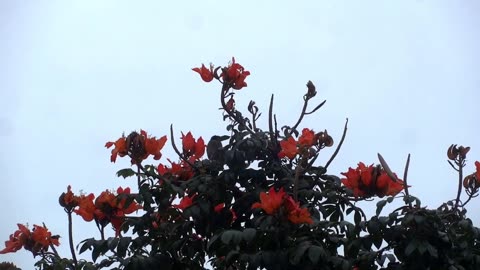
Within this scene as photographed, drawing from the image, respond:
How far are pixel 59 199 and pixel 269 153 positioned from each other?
0.89m

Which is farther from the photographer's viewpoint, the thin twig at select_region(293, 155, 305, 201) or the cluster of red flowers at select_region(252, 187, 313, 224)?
the thin twig at select_region(293, 155, 305, 201)

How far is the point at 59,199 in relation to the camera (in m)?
3.00

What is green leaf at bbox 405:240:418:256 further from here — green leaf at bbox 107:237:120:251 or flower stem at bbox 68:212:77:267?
flower stem at bbox 68:212:77:267

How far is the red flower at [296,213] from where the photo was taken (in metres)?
2.39

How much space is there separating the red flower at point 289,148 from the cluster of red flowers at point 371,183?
0.69 feet

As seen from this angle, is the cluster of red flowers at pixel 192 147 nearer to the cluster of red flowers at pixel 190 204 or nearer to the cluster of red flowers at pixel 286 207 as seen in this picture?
the cluster of red flowers at pixel 190 204

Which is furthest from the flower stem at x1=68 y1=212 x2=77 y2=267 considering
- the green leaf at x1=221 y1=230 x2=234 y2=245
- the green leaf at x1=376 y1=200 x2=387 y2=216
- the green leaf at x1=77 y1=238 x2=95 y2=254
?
the green leaf at x1=376 y1=200 x2=387 y2=216

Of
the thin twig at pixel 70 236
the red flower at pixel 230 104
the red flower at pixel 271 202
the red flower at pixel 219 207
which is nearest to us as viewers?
the red flower at pixel 271 202

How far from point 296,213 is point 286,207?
39 millimetres

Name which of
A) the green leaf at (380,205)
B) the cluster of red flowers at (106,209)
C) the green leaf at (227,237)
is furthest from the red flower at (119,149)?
the green leaf at (380,205)

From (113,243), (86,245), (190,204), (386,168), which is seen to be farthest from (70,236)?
(386,168)

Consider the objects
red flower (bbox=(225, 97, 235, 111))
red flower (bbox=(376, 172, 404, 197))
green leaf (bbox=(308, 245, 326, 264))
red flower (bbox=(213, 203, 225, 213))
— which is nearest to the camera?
green leaf (bbox=(308, 245, 326, 264))

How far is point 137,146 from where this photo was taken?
2686 millimetres

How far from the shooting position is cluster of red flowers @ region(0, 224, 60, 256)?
3.09 metres
